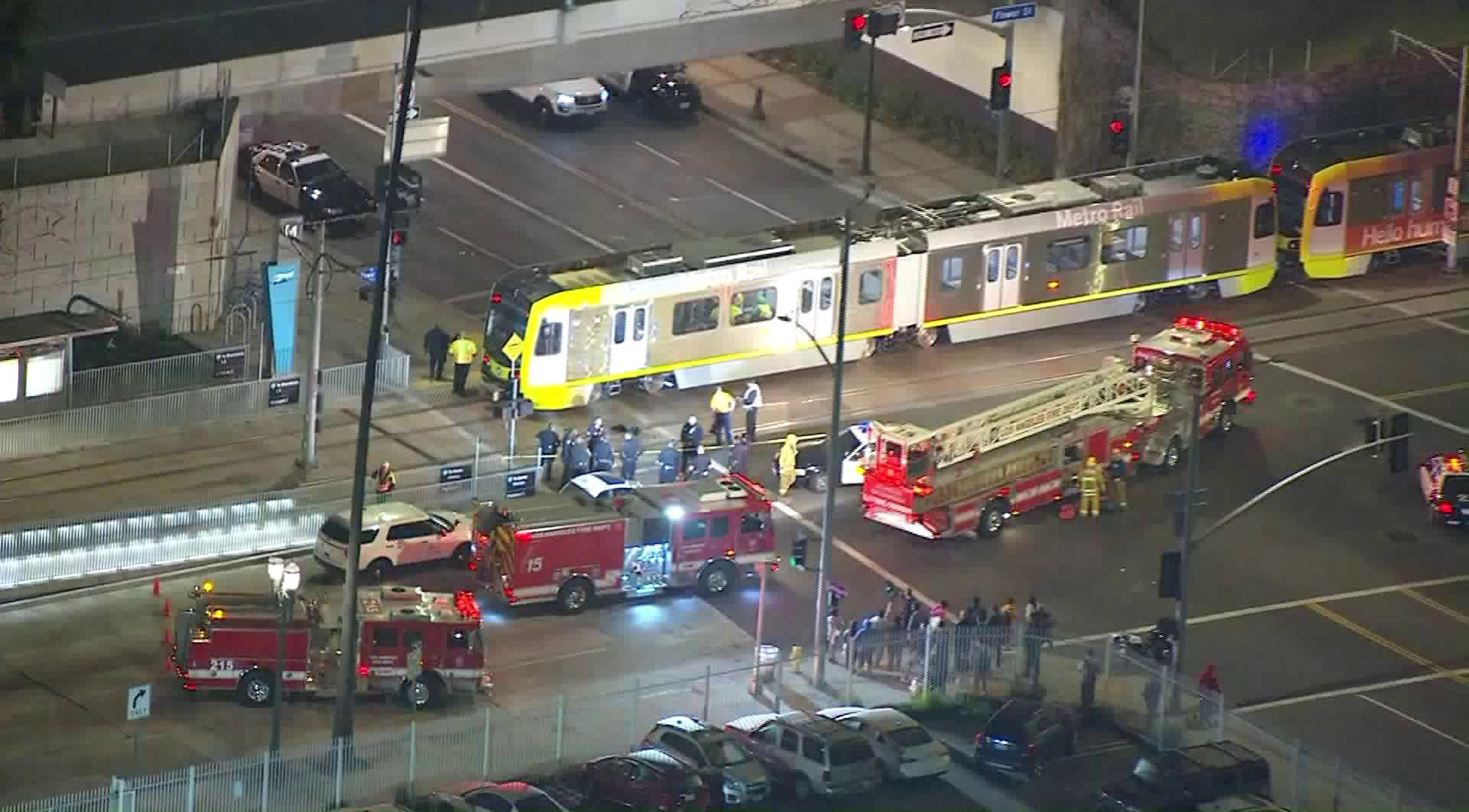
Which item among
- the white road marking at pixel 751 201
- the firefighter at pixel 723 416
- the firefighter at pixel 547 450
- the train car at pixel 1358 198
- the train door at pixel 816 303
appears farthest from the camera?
the white road marking at pixel 751 201

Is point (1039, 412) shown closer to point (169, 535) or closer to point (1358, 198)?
point (169, 535)

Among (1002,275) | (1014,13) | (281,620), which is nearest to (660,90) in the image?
(1014,13)

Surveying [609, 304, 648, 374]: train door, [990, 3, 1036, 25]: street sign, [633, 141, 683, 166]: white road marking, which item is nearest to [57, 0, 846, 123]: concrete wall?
[990, 3, 1036, 25]: street sign

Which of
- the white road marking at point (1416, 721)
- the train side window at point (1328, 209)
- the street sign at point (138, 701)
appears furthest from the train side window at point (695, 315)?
the street sign at point (138, 701)

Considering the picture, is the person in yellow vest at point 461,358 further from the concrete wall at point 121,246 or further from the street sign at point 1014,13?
the street sign at point 1014,13

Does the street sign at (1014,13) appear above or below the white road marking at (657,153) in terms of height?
above

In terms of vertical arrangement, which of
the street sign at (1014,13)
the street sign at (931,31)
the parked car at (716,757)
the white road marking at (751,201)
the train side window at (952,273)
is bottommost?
the parked car at (716,757)

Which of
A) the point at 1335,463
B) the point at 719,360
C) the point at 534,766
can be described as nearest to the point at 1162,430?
the point at 1335,463

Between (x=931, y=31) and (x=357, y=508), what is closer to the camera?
(x=357, y=508)
